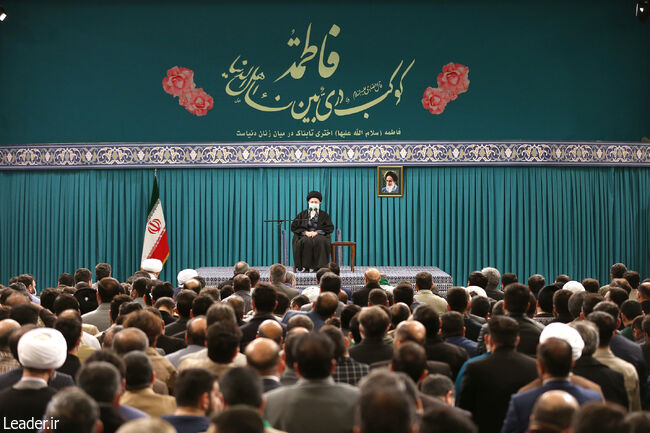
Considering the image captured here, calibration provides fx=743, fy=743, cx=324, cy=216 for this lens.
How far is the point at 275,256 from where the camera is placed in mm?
13078

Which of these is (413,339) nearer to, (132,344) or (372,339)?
(372,339)

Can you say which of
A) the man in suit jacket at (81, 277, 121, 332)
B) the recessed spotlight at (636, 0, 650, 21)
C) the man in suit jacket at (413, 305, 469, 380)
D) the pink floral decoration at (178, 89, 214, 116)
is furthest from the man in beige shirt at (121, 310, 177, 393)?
the recessed spotlight at (636, 0, 650, 21)

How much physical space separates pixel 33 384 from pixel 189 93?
34.3 ft

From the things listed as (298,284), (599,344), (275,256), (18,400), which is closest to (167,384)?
(18,400)

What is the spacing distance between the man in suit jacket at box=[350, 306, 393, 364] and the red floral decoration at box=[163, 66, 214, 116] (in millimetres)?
9563

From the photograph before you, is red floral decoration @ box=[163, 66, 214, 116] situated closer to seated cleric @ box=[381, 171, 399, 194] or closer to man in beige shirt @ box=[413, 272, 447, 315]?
seated cleric @ box=[381, 171, 399, 194]

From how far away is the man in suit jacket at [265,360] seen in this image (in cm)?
336

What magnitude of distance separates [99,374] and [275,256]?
10.2m

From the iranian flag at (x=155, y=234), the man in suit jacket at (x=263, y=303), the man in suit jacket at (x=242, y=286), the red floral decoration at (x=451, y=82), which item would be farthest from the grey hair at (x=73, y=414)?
the red floral decoration at (x=451, y=82)

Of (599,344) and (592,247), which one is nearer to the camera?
(599,344)

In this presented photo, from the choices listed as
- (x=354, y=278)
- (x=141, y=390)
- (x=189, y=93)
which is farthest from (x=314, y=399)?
(x=189, y=93)

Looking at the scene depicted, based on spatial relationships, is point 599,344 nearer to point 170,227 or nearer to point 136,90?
point 170,227

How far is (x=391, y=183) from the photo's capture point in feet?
42.2

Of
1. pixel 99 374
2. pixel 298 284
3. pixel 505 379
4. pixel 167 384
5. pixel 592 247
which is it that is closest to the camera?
pixel 99 374
